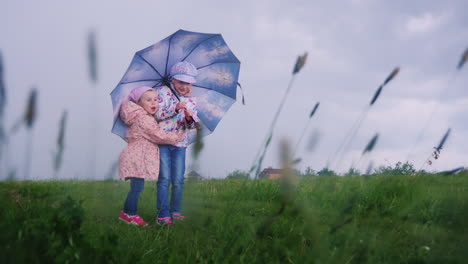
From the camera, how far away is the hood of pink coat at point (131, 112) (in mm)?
5074

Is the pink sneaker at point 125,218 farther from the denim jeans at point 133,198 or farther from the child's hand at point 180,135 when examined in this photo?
the child's hand at point 180,135

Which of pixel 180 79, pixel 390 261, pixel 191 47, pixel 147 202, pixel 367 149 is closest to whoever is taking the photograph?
pixel 367 149

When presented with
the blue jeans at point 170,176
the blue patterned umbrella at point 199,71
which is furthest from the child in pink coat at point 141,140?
the blue patterned umbrella at point 199,71

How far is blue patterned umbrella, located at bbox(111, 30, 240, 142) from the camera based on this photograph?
17.7ft

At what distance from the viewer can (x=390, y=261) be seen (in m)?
3.31

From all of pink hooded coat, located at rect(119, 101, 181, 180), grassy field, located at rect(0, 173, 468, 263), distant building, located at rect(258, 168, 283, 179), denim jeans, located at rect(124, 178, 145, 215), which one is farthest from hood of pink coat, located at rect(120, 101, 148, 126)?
distant building, located at rect(258, 168, 283, 179)

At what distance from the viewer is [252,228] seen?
3031 mm

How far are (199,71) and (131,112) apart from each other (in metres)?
1.11

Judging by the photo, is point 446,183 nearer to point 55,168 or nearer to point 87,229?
point 87,229

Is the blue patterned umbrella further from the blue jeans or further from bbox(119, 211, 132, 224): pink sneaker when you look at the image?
bbox(119, 211, 132, 224): pink sneaker

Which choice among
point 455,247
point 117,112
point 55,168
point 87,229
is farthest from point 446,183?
point 55,168

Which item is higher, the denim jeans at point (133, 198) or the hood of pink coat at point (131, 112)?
the hood of pink coat at point (131, 112)

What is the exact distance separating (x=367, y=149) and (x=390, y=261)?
5.26 feet

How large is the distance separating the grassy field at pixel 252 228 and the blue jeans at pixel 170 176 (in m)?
0.45
